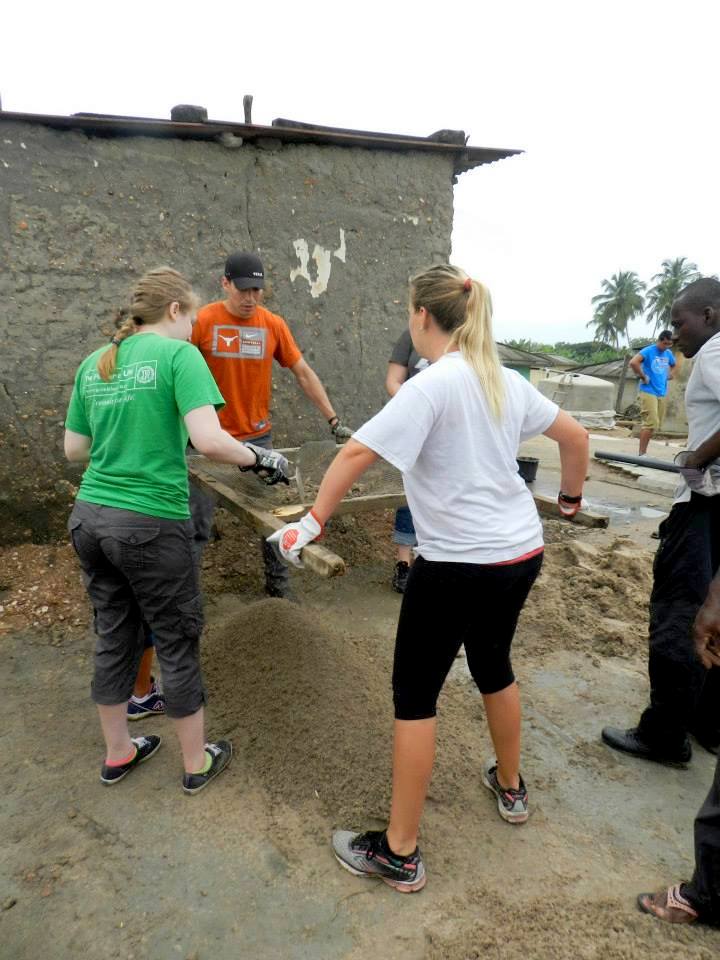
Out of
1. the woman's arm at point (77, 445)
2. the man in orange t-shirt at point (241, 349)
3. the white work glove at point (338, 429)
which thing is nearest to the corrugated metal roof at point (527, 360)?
the white work glove at point (338, 429)

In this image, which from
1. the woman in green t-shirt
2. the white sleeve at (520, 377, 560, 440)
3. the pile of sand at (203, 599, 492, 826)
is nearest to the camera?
the white sleeve at (520, 377, 560, 440)

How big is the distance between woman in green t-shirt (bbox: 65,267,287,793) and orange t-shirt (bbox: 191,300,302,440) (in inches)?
37.6

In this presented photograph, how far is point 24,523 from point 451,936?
3506 millimetres

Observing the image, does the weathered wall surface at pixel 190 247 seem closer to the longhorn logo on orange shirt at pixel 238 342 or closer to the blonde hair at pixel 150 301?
the longhorn logo on orange shirt at pixel 238 342

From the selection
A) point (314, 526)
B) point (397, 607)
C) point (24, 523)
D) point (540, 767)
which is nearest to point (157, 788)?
point (314, 526)

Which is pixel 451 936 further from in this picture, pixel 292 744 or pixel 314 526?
pixel 314 526

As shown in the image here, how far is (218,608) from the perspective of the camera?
12.4ft

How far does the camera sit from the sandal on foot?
1.74 m

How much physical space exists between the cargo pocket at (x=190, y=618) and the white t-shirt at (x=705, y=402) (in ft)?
6.16

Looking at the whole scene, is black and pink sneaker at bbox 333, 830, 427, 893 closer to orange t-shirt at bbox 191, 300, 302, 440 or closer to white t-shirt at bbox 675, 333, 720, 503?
white t-shirt at bbox 675, 333, 720, 503

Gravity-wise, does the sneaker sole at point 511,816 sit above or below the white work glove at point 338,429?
below

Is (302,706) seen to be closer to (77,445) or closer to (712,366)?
(77,445)

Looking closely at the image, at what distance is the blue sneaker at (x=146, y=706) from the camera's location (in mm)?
2717

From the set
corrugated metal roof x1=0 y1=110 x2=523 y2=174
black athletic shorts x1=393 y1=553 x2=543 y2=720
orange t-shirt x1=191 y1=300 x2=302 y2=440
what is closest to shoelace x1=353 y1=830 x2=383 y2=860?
black athletic shorts x1=393 y1=553 x2=543 y2=720
